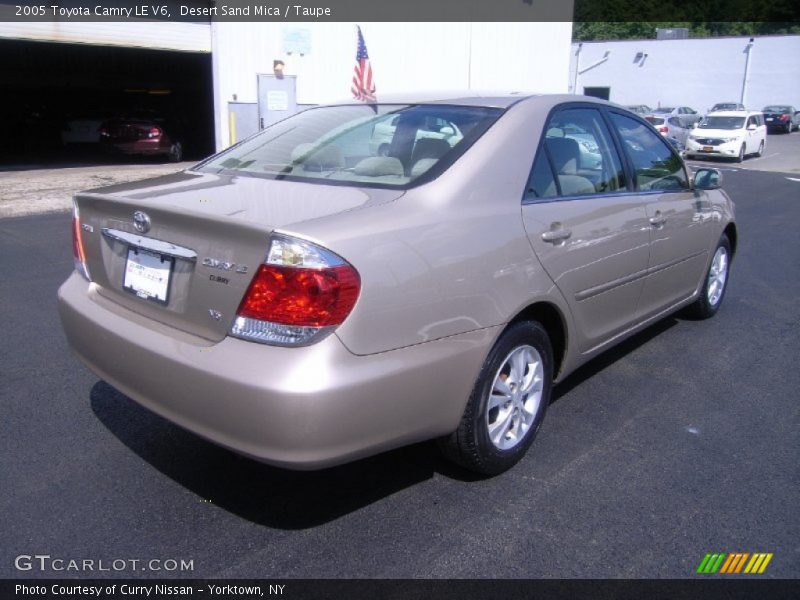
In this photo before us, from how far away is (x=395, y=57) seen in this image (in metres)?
18.7

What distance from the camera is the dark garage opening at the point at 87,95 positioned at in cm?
2134

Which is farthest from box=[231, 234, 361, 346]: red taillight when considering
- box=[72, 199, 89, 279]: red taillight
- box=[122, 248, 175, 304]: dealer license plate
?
box=[72, 199, 89, 279]: red taillight

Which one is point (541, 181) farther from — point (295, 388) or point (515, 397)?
point (295, 388)

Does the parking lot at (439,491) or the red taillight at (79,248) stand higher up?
the red taillight at (79,248)

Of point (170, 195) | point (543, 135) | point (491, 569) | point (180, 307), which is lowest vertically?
point (491, 569)

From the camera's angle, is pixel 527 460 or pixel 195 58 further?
pixel 195 58

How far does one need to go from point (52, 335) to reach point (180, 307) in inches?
105

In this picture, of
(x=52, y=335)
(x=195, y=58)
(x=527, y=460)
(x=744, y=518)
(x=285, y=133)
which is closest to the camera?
(x=744, y=518)

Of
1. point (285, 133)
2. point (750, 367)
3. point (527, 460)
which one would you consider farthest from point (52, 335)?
point (750, 367)

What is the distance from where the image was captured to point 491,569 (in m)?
2.56

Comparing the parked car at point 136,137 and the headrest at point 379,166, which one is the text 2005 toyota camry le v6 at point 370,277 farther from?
the parked car at point 136,137

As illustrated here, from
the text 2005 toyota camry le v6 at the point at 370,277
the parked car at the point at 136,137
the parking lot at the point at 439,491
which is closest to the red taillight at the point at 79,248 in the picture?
the text 2005 toyota camry le v6 at the point at 370,277

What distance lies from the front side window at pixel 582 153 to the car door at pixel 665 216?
20cm

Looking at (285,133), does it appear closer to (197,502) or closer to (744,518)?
(197,502)
